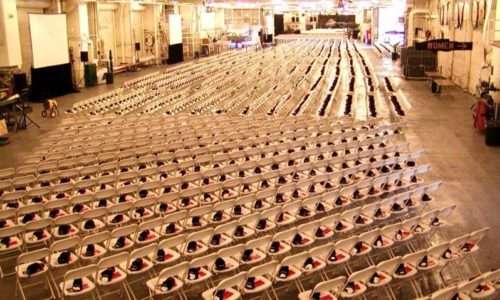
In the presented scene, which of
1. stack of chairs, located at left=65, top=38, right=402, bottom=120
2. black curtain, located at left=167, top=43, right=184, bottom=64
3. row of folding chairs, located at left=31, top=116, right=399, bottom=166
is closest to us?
row of folding chairs, located at left=31, top=116, right=399, bottom=166

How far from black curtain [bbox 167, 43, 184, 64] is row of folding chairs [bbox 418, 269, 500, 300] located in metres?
39.2

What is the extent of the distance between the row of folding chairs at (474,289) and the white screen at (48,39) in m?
23.4

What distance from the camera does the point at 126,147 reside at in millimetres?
15672

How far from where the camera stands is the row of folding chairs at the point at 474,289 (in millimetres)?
7193

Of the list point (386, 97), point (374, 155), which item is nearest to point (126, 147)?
point (374, 155)

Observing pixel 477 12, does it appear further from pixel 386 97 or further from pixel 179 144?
pixel 179 144

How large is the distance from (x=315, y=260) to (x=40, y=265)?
380 centimetres

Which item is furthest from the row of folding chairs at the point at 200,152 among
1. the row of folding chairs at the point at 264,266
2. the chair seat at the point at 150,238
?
the row of folding chairs at the point at 264,266

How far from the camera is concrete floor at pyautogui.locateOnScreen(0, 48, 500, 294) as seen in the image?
A: 1178 centimetres

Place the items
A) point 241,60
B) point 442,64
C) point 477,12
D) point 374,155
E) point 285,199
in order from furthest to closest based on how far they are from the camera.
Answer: point 241,60
point 442,64
point 477,12
point 374,155
point 285,199

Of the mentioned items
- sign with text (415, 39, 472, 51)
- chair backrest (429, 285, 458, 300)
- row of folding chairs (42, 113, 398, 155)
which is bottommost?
chair backrest (429, 285, 458, 300)

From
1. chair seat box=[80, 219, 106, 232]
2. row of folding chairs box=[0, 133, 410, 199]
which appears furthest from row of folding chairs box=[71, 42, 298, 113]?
chair seat box=[80, 219, 106, 232]

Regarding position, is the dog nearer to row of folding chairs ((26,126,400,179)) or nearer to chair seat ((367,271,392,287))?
row of folding chairs ((26,126,400,179))

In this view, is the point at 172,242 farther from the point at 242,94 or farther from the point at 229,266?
the point at 242,94
